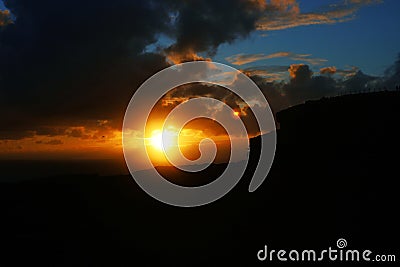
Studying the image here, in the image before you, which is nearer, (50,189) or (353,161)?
(353,161)

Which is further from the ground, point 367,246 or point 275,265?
point 367,246

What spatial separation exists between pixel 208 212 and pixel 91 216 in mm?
26051

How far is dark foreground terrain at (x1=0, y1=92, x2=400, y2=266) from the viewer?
131 feet

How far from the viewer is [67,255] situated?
190ft

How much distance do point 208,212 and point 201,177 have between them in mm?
23460

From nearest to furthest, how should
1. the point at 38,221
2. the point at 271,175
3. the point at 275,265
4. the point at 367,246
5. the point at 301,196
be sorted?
the point at 367,246 → the point at 275,265 → the point at 301,196 → the point at 271,175 → the point at 38,221

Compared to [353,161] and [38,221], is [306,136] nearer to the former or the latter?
[353,161]

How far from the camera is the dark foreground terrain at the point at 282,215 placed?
131 ft

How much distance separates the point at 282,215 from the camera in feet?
150

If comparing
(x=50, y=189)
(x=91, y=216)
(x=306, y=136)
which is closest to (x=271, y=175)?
(x=306, y=136)

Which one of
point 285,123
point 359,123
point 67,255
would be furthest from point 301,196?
point 67,255

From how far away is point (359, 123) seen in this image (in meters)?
50.2

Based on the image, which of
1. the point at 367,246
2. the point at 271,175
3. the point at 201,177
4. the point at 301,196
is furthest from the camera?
the point at 201,177

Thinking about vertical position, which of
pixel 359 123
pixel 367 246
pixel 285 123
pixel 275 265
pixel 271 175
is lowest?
pixel 275 265
